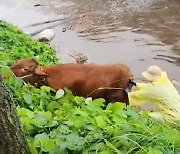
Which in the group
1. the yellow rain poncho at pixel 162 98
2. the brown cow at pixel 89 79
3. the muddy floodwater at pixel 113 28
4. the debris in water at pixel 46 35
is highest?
the yellow rain poncho at pixel 162 98

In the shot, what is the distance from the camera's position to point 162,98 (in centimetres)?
337

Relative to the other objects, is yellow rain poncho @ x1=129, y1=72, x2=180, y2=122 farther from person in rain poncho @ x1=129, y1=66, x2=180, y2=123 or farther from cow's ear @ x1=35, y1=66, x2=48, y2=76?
cow's ear @ x1=35, y1=66, x2=48, y2=76

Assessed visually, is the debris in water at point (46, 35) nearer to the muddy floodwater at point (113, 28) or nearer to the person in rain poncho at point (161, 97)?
the muddy floodwater at point (113, 28)

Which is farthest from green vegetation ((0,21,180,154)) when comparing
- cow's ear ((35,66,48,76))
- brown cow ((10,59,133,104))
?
brown cow ((10,59,133,104))

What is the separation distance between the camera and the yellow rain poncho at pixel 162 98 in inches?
127

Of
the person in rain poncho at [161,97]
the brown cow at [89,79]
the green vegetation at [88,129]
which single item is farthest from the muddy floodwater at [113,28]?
the green vegetation at [88,129]

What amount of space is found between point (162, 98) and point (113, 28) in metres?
7.91

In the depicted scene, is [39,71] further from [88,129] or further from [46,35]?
[46,35]

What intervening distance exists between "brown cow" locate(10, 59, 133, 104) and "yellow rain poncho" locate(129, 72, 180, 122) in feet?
3.85

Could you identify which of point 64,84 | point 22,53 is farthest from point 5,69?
point 22,53

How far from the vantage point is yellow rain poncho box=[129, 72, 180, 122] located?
3234 millimetres

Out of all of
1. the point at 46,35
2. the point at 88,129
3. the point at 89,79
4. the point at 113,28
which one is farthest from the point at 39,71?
the point at 113,28

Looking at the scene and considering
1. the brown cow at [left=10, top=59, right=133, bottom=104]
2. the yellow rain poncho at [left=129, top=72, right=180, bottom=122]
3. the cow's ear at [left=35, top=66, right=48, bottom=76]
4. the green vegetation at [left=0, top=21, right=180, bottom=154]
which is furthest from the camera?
the brown cow at [left=10, top=59, right=133, bottom=104]

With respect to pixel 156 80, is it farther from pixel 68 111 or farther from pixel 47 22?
pixel 47 22
